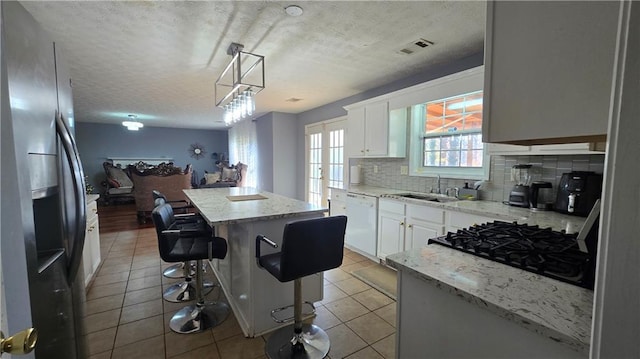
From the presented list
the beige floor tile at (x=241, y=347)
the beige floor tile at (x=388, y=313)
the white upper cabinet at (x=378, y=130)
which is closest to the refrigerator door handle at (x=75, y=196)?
the beige floor tile at (x=241, y=347)

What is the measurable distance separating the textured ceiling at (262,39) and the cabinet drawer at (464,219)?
156 centimetres

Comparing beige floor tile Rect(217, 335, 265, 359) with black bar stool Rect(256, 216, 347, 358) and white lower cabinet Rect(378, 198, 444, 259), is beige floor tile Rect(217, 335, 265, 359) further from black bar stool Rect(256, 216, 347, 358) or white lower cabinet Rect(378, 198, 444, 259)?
white lower cabinet Rect(378, 198, 444, 259)

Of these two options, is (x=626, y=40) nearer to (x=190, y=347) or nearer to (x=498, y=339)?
(x=498, y=339)

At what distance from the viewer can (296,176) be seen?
6.28m

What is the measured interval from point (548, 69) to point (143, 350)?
2.58m

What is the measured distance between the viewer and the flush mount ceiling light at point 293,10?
2.00m

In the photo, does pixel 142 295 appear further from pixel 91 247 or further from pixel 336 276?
pixel 336 276

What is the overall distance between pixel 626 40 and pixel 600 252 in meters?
0.35

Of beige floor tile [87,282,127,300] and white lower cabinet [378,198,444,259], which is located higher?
white lower cabinet [378,198,444,259]

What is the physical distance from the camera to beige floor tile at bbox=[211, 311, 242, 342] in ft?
6.68

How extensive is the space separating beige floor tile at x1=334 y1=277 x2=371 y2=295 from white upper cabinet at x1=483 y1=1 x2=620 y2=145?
2246mm

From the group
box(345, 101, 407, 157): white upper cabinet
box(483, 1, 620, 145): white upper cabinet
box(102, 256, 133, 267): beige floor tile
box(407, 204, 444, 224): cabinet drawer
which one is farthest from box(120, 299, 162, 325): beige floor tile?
box(345, 101, 407, 157): white upper cabinet

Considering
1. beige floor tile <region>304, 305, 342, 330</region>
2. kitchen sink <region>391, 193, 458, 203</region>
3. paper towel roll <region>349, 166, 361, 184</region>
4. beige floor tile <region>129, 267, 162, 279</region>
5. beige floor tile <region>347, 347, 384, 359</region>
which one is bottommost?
beige floor tile <region>347, 347, 384, 359</region>

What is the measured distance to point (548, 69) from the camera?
72 centimetres
